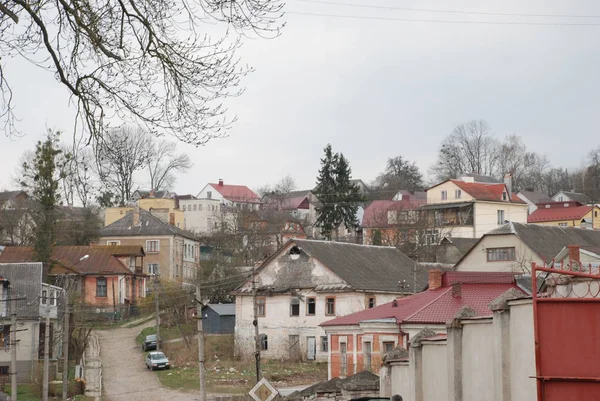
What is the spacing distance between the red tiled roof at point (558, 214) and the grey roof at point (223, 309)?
130 feet

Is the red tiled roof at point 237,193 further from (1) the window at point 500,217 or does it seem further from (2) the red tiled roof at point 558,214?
(1) the window at point 500,217

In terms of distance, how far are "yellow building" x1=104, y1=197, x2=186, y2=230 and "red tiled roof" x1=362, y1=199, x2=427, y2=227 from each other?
1997cm

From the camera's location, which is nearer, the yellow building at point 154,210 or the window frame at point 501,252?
the window frame at point 501,252

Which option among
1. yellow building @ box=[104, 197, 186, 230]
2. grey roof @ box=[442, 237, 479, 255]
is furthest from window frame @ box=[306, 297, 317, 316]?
yellow building @ box=[104, 197, 186, 230]

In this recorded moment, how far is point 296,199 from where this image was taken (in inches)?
5369

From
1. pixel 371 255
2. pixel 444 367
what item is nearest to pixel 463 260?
pixel 371 255

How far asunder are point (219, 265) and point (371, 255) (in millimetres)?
16109

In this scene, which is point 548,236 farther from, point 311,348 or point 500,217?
point 500,217

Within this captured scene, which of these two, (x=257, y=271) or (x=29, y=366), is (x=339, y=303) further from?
(x=29, y=366)

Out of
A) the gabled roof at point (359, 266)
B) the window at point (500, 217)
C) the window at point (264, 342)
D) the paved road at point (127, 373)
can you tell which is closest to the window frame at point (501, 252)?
the gabled roof at point (359, 266)

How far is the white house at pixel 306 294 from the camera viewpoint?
55688mm

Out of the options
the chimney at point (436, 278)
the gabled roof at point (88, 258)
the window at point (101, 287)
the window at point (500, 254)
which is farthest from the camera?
the window at point (101, 287)

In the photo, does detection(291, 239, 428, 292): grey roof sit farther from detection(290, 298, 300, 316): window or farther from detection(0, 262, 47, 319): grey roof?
detection(0, 262, 47, 319): grey roof

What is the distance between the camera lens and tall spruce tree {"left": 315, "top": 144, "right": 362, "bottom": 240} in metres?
93.4
